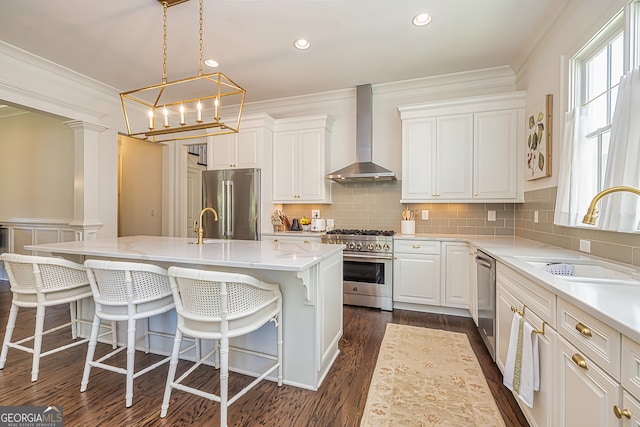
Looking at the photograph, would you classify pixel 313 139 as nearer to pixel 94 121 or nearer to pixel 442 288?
pixel 442 288

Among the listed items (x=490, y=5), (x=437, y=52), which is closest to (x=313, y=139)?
(x=437, y=52)

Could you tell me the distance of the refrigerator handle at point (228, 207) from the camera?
13.3 ft

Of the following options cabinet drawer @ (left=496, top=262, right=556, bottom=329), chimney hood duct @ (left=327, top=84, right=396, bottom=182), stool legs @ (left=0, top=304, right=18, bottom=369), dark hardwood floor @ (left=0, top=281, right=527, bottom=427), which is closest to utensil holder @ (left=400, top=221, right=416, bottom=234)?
chimney hood duct @ (left=327, top=84, right=396, bottom=182)

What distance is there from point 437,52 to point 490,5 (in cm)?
73

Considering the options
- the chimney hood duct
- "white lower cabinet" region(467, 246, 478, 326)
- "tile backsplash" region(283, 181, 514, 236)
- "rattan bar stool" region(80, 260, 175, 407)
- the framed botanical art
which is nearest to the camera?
"rattan bar stool" region(80, 260, 175, 407)

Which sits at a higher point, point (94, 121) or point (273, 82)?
point (273, 82)

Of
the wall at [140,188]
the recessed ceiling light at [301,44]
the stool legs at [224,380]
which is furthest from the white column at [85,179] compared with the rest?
the stool legs at [224,380]

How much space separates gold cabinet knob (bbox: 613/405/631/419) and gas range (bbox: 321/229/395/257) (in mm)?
2542

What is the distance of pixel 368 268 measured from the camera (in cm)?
348

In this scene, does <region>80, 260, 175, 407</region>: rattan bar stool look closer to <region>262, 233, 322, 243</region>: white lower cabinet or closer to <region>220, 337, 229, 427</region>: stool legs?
<region>220, 337, 229, 427</region>: stool legs

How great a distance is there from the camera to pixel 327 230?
414 cm

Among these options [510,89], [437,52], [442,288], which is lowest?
[442,288]

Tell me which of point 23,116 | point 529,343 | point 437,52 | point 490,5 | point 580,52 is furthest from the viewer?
point 23,116

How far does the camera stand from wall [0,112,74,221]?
439 cm
